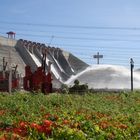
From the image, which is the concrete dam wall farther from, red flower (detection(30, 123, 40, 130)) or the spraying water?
red flower (detection(30, 123, 40, 130))

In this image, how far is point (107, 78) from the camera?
76312 mm

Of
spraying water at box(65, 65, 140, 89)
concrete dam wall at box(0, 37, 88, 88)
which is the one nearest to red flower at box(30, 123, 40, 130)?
concrete dam wall at box(0, 37, 88, 88)

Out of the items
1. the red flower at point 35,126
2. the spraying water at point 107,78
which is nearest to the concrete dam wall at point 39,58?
the spraying water at point 107,78

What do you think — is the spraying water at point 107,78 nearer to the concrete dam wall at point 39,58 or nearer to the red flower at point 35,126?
the concrete dam wall at point 39,58

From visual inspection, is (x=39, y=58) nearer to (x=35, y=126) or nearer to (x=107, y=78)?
(x=107, y=78)

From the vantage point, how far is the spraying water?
71.5 m

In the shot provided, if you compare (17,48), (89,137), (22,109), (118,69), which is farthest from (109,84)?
(89,137)

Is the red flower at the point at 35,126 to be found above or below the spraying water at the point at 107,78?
below

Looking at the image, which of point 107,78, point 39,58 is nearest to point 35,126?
point 107,78

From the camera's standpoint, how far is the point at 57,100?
19.4m

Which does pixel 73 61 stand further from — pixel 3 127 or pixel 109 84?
pixel 3 127

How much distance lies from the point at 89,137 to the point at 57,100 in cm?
957

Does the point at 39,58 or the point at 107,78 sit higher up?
the point at 39,58

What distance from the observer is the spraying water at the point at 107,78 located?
7150 cm
